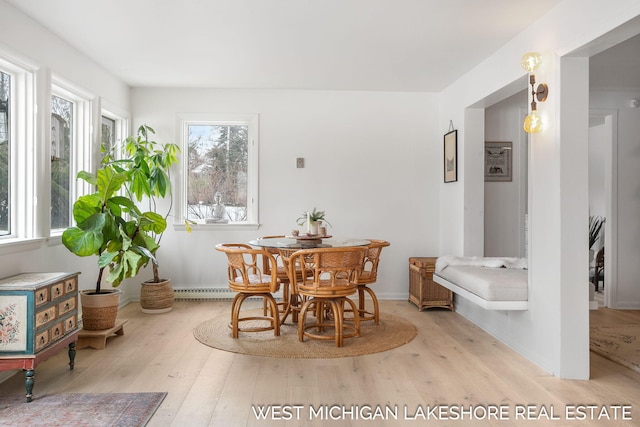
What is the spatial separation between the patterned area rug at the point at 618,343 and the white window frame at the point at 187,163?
3662 millimetres

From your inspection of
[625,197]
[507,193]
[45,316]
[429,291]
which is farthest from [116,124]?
[625,197]

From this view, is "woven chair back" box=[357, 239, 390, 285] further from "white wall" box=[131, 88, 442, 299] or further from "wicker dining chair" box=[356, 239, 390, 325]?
"white wall" box=[131, 88, 442, 299]

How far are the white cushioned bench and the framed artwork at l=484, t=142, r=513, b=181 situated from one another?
1324 mm

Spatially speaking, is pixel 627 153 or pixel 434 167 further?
pixel 434 167

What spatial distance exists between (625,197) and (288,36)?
414cm

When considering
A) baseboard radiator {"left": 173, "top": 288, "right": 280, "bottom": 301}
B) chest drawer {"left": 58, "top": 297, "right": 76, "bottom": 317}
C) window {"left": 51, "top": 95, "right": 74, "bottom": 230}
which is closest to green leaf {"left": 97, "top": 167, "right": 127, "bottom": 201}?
window {"left": 51, "top": 95, "right": 74, "bottom": 230}

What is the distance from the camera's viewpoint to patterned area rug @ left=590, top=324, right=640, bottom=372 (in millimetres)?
3580

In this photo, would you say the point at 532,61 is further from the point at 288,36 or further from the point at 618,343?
the point at 618,343

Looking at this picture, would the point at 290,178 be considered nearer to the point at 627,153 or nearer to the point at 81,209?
the point at 81,209

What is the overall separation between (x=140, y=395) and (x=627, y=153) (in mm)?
5452

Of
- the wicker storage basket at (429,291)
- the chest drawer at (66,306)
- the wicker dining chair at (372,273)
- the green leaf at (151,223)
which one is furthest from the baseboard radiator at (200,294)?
the chest drawer at (66,306)

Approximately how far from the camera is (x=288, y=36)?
4023 millimetres

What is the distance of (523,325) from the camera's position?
3781 mm

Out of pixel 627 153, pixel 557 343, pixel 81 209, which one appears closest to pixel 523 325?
pixel 557 343
